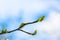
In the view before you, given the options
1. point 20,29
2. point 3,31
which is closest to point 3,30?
point 3,31

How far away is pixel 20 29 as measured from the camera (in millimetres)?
678

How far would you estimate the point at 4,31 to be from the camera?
678 millimetres

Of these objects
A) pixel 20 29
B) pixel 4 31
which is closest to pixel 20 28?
pixel 20 29

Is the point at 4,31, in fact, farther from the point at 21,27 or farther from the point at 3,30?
the point at 21,27

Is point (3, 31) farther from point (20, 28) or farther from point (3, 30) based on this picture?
point (20, 28)

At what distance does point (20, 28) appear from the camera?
2.22 ft

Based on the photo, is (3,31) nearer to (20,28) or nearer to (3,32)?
(3,32)

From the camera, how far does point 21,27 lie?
2.23 feet

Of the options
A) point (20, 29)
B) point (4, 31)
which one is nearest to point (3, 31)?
point (4, 31)

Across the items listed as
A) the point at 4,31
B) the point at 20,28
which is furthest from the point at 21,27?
the point at 4,31

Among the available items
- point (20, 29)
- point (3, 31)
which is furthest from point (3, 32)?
point (20, 29)

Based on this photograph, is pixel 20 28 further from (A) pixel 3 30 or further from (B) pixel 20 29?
(A) pixel 3 30

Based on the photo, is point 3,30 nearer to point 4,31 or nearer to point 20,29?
point 4,31
